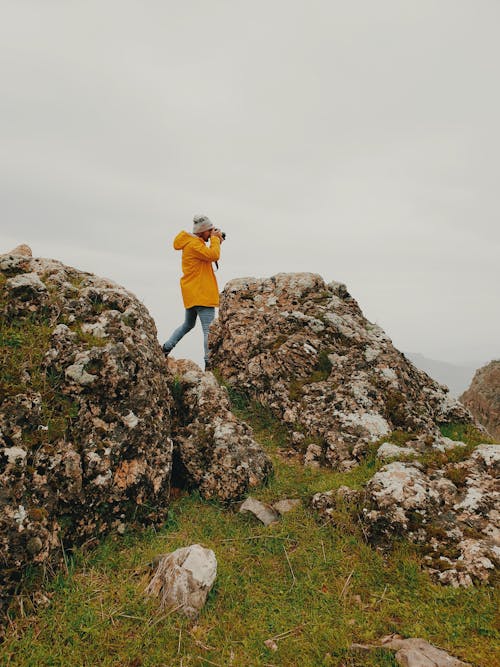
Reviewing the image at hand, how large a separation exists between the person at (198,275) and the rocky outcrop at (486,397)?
1598cm

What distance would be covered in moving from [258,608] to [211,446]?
3.43 m

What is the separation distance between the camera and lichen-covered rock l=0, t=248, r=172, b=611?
18.9 ft

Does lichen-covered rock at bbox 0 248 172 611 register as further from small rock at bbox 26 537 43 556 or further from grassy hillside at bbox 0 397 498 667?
grassy hillside at bbox 0 397 498 667

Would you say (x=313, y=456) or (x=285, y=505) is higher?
(x=313, y=456)

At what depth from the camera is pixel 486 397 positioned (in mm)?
20828

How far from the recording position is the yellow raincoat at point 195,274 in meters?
11.8

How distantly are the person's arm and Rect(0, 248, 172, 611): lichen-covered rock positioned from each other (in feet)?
10.7

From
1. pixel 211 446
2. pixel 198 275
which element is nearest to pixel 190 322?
pixel 198 275

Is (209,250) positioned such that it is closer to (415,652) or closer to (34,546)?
(34,546)

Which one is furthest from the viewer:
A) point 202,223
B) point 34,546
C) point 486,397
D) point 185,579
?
point 486,397

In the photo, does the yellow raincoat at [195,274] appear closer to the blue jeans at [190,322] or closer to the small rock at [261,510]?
the blue jeans at [190,322]

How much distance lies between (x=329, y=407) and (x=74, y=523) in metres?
6.32

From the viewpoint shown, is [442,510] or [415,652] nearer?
[415,652]

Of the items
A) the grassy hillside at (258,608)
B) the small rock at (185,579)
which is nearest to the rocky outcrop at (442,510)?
the grassy hillside at (258,608)
